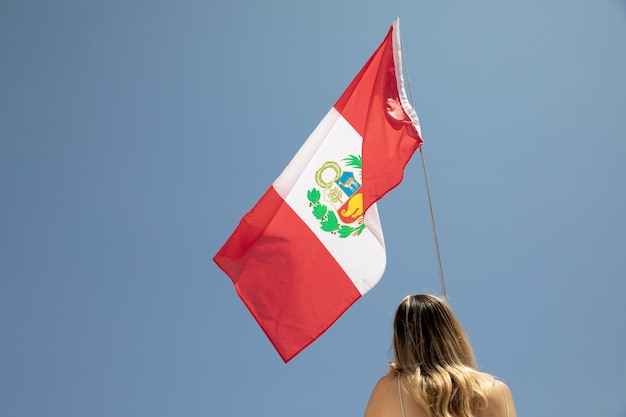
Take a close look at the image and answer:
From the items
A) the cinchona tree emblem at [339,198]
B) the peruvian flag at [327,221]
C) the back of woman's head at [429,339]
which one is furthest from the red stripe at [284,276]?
the back of woman's head at [429,339]

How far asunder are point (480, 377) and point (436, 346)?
0.19 meters

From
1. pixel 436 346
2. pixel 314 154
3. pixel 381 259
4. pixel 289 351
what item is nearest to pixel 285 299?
pixel 289 351

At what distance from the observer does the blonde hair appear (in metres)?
2.47

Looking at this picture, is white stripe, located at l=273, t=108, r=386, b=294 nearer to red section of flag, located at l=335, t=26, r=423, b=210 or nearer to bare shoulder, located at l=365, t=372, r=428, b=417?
red section of flag, located at l=335, t=26, r=423, b=210

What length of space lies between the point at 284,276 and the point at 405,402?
83.2 inches

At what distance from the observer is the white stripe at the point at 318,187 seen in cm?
471

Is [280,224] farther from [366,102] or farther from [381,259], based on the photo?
[366,102]

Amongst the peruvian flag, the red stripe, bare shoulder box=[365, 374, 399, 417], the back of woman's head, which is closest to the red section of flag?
the peruvian flag

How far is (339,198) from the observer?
16.0 feet

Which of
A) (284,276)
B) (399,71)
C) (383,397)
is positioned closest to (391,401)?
(383,397)

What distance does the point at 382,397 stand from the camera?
2572mm

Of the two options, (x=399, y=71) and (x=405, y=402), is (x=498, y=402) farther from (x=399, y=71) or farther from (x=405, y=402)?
(x=399, y=71)

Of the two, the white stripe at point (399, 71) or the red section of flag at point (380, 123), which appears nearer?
the red section of flag at point (380, 123)

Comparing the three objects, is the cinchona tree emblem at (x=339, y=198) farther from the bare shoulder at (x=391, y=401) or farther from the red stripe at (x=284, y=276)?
the bare shoulder at (x=391, y=401)
